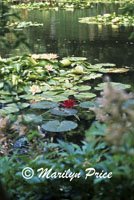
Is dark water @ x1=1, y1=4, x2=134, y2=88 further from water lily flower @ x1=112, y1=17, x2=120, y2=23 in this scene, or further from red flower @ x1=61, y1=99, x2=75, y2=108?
red flower @ x1=61, y1=99, x2=75, y2=108

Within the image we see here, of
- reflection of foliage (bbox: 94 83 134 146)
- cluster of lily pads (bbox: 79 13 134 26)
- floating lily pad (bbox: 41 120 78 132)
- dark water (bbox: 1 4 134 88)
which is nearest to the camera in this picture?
reflection of foliage (bbox: 94 83 134 146)

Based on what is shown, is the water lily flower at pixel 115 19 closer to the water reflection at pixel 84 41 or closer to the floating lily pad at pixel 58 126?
the water reflection at pixel 84 41

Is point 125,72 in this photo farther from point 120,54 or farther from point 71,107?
point 71,107

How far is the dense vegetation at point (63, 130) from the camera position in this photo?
89 centimetres

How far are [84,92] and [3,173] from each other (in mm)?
1716

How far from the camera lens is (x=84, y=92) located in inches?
111

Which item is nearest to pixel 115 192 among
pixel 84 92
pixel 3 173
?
pixel 3 173

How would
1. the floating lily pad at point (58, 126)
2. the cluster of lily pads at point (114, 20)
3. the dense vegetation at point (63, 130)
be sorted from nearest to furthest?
the dense vegetation at point (63, 130) < the floating lily pad at point (58, 126) < the cluster of lily pads at point (114, 20)

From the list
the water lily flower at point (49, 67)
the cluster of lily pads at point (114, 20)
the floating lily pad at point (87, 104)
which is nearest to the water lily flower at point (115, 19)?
the cluster of lily pads at point (114, 20)

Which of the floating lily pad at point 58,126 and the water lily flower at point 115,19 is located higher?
the water lily flower at point 115,19

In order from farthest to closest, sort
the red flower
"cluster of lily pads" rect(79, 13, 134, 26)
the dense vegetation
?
1. "cluster of lily pads" rect(79, 13, 134, 26)
2. the red flower
3. the dense vegetation

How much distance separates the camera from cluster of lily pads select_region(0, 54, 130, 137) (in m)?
2.30

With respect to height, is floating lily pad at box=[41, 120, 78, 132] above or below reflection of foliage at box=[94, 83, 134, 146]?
below

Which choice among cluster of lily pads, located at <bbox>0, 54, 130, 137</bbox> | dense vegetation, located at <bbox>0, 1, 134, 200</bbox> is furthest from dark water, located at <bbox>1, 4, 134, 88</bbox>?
dense vegetation, located at <bbox>0, 1, 134, 200</bbox>
